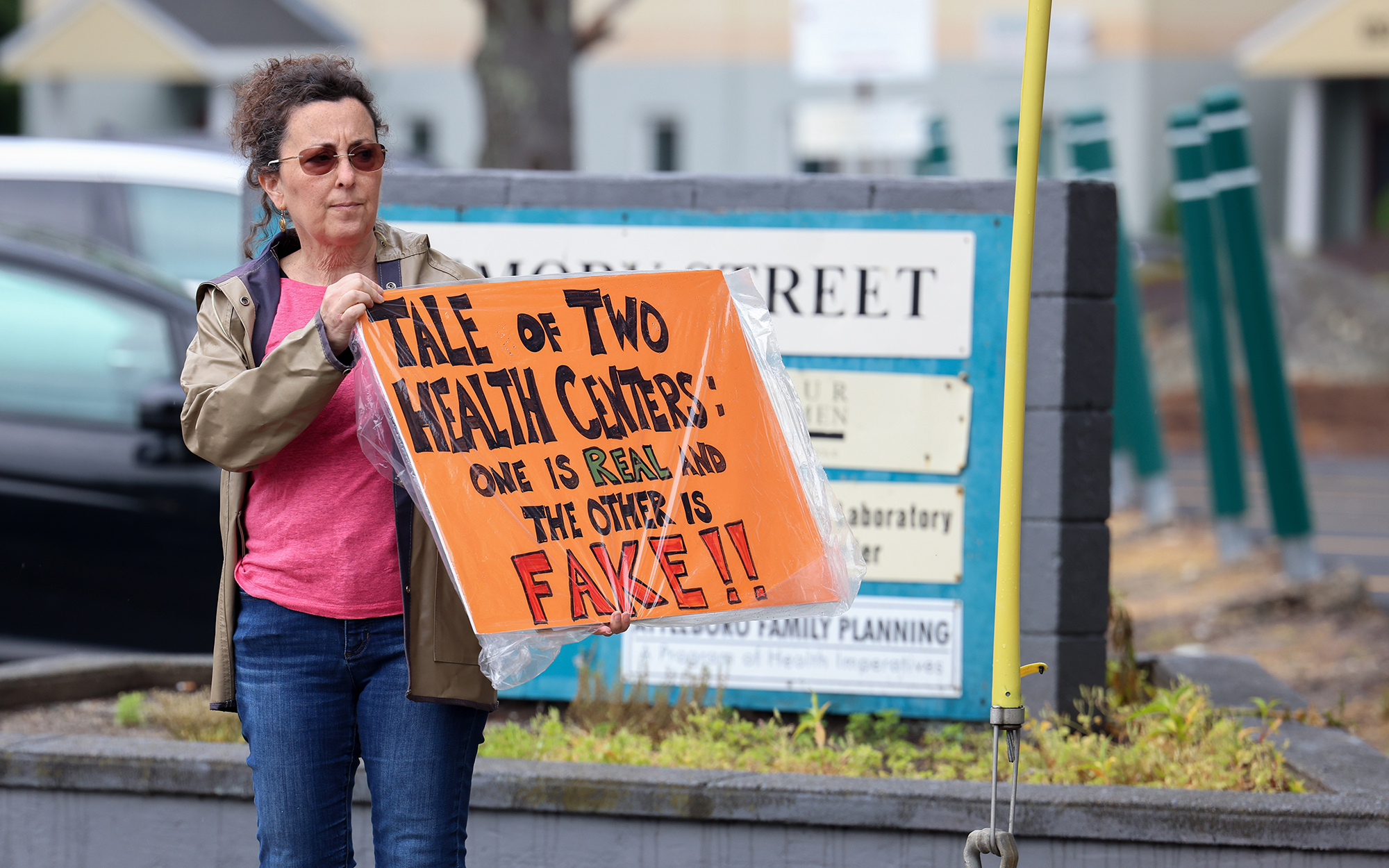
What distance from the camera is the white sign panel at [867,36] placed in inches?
356

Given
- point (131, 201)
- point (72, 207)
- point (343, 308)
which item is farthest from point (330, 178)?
point (72, 207)

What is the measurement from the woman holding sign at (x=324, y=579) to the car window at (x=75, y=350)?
301 cm

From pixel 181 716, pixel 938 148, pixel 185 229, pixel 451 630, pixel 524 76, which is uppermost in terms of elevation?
pixel 938 148

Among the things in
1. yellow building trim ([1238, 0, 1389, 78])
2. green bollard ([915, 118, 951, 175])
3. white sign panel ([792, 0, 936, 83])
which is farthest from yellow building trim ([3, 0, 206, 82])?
white sign panel ([792, 0, 936, 83])

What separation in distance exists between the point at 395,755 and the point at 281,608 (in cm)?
31

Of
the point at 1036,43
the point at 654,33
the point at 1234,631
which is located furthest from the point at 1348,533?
the point at 654,33

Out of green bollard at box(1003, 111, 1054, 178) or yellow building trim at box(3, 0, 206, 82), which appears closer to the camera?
green bollard at box(1003, 111, 1054, 178)

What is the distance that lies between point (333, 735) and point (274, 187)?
923 mm

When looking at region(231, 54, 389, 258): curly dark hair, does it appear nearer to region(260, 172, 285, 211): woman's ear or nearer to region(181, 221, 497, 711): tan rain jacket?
region(260, 172, 285, 211): woman's ear

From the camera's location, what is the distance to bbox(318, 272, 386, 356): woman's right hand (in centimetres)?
243

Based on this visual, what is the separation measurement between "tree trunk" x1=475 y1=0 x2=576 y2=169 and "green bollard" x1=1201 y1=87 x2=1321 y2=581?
3.90 meters

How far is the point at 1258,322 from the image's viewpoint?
7621mm

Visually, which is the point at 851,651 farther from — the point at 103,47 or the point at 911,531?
the point at 103,47

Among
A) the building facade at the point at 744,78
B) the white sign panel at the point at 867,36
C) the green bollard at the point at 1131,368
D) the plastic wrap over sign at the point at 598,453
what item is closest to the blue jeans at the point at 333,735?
the plastic wrap over sign at the point at 598,453
